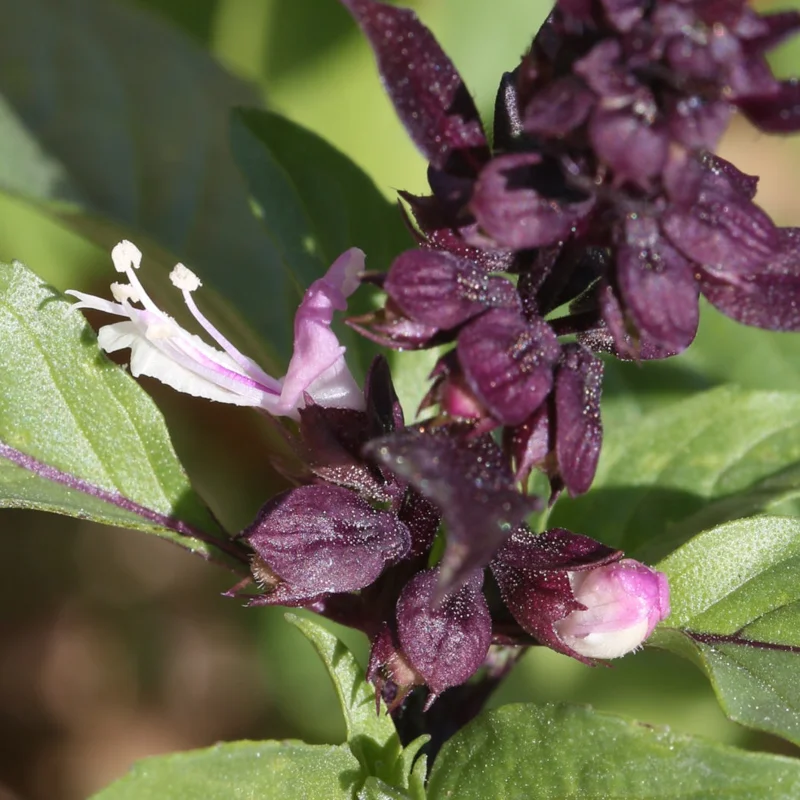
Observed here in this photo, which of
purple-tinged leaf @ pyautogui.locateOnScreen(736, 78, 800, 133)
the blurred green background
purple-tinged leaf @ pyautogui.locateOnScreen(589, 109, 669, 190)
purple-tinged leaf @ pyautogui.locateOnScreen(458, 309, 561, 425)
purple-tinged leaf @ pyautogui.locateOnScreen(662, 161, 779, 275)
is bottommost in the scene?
the blurred green background

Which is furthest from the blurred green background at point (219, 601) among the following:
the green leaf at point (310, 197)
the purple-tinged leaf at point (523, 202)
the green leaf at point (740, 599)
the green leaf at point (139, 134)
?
the purple-tinged leaf at point (523, 202)

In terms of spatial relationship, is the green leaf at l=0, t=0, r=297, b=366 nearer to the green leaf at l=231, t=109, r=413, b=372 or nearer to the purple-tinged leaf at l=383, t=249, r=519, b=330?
the green leaf at l=231, t=109, r=413, b=372

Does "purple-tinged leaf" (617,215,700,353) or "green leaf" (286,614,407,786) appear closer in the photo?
"purple-tinged leaf" (617,215,700,353)

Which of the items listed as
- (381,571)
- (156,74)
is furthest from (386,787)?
(156,74)

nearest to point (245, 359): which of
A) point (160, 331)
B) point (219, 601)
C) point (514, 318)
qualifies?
point (160, 331)

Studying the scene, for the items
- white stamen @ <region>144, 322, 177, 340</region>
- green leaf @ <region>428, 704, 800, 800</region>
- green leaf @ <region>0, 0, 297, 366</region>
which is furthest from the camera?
green leaf @ <region>0, 0, 297, 366</region>

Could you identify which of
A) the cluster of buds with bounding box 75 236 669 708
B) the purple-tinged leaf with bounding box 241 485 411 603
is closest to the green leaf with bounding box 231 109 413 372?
the cluster of buds with bounding box 75 236 669 708

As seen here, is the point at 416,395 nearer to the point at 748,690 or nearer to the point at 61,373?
the point at 61,373
